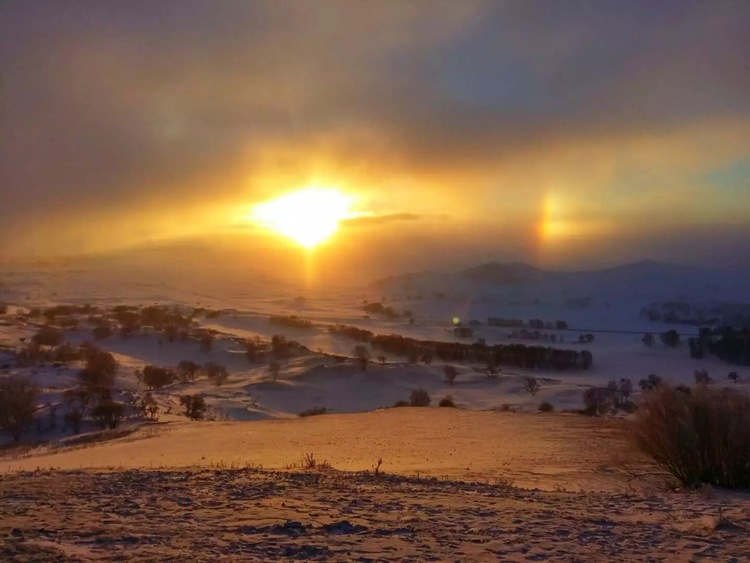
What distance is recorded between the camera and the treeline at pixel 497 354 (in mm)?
85562

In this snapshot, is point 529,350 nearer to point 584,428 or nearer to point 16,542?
point 584,428

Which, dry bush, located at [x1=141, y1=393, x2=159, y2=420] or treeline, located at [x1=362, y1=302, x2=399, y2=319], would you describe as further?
treeline, located at [x1=362, y1=302, x2=399, y2=319]

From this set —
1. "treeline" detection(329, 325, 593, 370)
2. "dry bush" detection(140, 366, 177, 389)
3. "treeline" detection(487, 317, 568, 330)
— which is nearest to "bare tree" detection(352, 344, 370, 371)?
"treeline" detection(329, 325, 593, 370)

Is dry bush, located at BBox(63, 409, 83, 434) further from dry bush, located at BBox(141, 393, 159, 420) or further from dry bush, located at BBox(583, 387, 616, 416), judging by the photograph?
dry bush, located at BBox(583, 387, 616, 416)

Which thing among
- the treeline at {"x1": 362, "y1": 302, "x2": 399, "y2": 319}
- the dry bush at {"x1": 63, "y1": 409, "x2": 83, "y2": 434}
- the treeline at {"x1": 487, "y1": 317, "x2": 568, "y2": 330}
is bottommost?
the dry bush at {"x1": 63, "y1": 409, "x2": 83, "y2": 434}

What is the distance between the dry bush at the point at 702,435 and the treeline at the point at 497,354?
69.3 meters

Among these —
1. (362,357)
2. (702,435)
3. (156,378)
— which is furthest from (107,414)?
(362,357)

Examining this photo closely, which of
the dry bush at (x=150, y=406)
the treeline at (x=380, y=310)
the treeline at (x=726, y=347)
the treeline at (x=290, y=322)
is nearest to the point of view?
the dry bush at (x=150, y=406)

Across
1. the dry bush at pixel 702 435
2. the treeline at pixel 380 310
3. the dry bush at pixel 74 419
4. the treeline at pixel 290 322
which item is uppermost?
the dry bush at pixel 702 435

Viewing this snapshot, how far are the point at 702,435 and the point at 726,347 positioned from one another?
79325 millimetres

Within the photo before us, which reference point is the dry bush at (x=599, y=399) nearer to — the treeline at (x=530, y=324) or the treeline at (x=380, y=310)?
the treeline at (x=530, y=324)

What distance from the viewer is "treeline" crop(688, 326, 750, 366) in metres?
80.6

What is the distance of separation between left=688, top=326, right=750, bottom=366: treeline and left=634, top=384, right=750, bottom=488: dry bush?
241ft

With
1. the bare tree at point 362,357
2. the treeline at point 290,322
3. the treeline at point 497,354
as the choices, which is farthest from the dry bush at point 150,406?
the treeline at point 290,322
